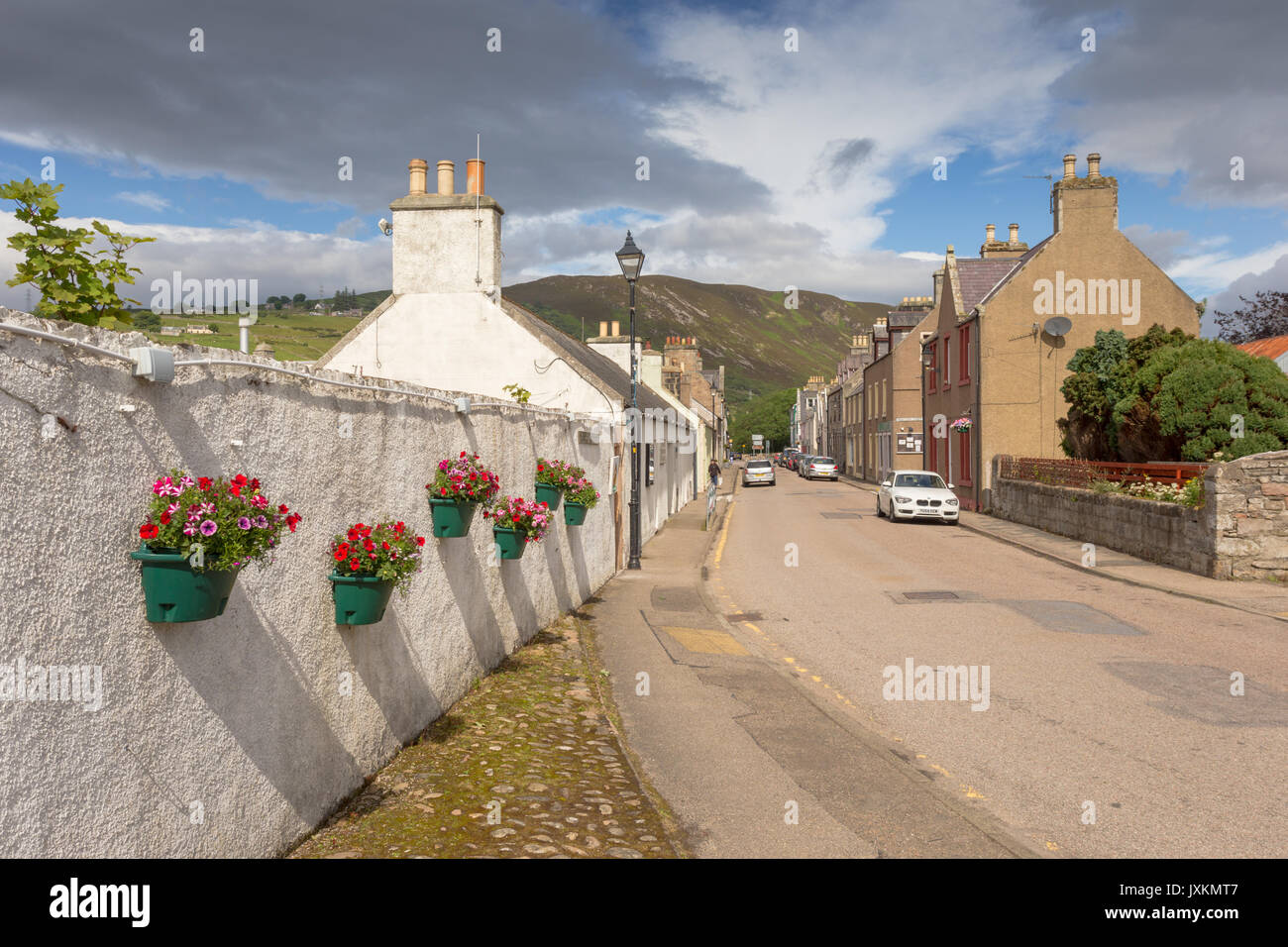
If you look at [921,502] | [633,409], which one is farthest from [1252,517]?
[921,502]

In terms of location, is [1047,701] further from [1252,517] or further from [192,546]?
[1252,517]

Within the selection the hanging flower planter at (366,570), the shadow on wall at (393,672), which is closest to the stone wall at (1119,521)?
the shadow on wall at (393,672)

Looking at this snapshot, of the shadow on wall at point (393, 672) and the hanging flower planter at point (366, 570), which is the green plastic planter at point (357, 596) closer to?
the hanging flower planter at point (366, 570)

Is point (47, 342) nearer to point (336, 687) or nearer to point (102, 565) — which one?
point (102, 565)

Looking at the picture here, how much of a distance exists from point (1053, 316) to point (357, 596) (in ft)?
95.0

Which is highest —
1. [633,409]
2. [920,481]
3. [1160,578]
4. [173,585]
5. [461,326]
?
[461,326]

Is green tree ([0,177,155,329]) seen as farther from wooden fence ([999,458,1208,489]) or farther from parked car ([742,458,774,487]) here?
parked car ([742,458,774,487])

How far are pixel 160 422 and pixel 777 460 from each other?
106 metres

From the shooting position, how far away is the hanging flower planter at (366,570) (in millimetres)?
4973

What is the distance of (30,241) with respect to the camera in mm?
3945

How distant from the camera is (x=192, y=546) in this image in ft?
11.2

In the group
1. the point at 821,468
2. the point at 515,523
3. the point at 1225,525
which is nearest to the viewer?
the point at 515,523
